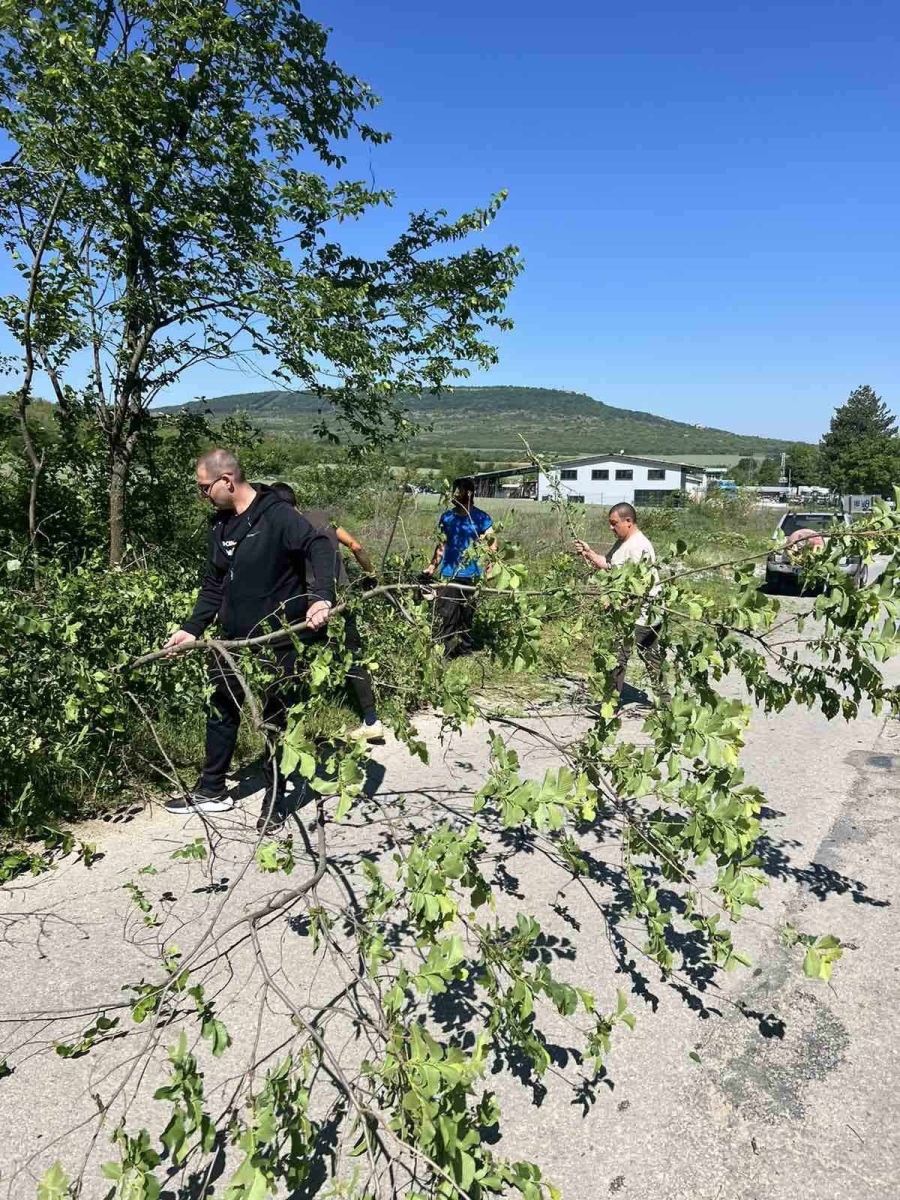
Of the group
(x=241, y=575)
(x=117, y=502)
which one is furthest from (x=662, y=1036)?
(x=117, y=502)

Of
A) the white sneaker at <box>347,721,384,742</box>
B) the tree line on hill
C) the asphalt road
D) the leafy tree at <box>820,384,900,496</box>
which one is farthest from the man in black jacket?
the tree line on hill

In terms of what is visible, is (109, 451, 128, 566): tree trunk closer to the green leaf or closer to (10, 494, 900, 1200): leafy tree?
(10, 494, 900, 1200): leafy tree

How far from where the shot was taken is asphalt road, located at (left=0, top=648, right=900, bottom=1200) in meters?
2.31

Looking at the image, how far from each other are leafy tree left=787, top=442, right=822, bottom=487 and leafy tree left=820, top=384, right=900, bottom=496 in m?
2.44

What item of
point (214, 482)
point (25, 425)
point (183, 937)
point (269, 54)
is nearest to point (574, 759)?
point (183, 937)

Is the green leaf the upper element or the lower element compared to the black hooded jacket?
lower

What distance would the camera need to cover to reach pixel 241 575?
14.4 feet

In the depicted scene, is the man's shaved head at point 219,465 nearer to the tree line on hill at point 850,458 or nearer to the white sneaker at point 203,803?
the white sneaker at point 203,803

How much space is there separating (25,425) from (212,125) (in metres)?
3.05

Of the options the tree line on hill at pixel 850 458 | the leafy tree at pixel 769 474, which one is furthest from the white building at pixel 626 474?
the leafy tree at pixel 769 474

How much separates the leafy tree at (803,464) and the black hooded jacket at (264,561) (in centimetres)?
10783

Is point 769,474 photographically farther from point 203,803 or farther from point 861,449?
point 203,803

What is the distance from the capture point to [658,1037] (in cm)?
288

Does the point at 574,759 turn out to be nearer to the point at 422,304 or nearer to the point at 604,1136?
the point at 604,1136
